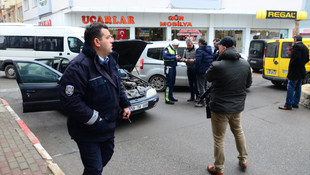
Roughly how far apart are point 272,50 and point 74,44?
8535mm

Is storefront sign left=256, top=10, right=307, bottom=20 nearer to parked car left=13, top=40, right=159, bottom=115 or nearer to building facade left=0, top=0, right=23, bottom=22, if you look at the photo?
parked car left=13, top=40, right=159, bottom=115

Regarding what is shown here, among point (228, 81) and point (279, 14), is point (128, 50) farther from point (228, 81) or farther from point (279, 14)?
point (279, 14)

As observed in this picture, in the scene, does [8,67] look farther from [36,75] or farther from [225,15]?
[225,15]

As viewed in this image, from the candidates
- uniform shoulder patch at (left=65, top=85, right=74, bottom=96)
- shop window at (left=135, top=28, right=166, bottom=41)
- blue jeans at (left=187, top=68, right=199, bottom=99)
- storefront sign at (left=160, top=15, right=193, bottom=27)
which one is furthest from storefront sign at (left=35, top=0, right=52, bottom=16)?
uniform shoulder patch at (left=65, top=85, right=74, bottom=96)

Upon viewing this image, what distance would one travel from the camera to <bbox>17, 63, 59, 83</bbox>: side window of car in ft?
18.3

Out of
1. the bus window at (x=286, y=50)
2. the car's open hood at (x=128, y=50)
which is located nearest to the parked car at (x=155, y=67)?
the car's open hood at (x=128, y=50)

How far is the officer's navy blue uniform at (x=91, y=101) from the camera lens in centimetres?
220

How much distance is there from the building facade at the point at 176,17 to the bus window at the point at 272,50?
7.16 meters

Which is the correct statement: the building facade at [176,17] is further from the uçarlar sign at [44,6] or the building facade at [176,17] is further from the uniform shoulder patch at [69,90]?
the uniform shoulder patch at [69,90]

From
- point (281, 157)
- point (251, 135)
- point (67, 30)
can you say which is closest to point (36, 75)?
point (251, 135)

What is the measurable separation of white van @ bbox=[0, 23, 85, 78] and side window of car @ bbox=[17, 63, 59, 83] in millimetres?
6607

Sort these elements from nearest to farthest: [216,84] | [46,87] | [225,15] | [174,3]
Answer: [216,84]
[46,87]
[174,3]
[225,15]

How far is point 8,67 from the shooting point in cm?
1236

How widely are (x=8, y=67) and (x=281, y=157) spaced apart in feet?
40.5
